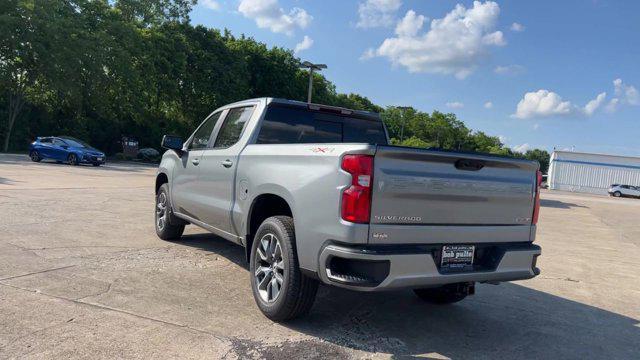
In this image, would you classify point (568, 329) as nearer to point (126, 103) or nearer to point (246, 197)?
point (246, 197)

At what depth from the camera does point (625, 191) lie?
52.6 meters

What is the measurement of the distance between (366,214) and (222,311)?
5.88 ft

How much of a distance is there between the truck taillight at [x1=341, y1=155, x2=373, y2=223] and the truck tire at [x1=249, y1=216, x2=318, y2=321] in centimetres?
73

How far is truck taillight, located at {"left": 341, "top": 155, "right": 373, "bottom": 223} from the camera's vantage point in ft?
11.7

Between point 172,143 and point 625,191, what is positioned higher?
point 172,143

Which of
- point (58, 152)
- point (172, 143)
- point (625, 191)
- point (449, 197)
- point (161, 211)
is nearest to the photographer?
point (449, 197)

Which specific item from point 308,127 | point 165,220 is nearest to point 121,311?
point 308,127

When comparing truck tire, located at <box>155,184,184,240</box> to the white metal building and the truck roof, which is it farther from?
the white metal building

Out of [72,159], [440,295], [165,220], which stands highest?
[165,220]

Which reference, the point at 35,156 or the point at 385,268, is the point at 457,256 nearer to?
the point at 385,268

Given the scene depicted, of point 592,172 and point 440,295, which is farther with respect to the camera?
point 592,172

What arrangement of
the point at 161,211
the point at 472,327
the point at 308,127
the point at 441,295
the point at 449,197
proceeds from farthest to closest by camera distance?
the point at 161,211 → the point at 308,127 → the point at 441,295 → the point at 472,327 → the point at 449,197

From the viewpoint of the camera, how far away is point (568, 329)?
15.8ft

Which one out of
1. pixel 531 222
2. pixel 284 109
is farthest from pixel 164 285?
pixel 531 222
